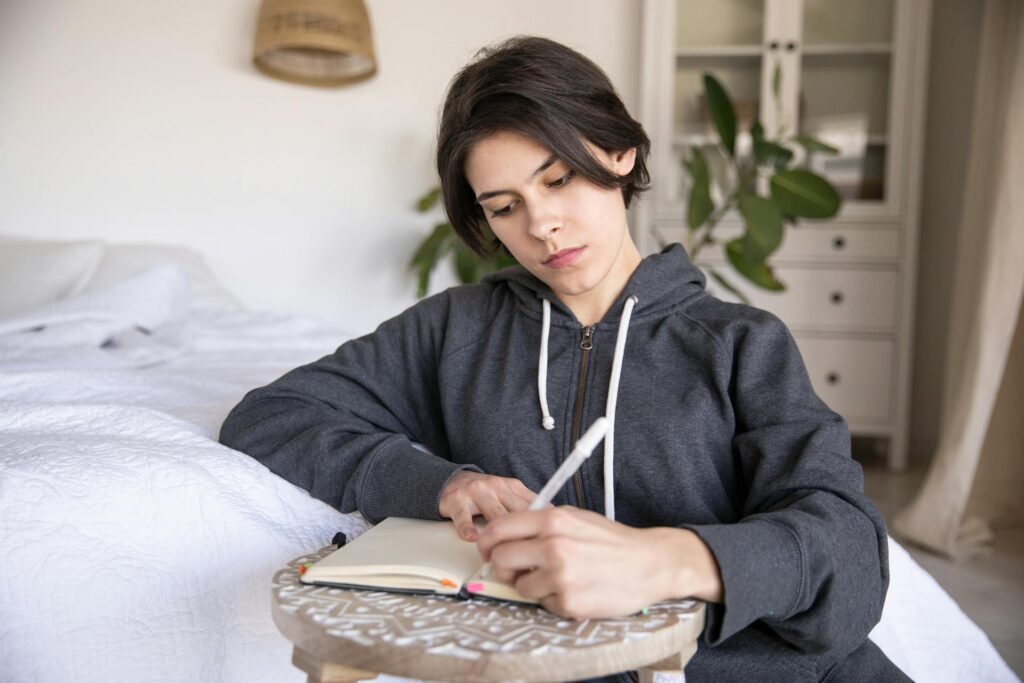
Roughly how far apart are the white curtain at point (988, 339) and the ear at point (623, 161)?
1585 mm

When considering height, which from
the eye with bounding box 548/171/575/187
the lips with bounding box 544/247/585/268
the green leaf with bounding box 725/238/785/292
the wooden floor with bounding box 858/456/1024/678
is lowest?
the wooden floor with bounding box 858/456/1024/678

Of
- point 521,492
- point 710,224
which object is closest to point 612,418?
point 521,492

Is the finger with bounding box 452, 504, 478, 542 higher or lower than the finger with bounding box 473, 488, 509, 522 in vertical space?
lower

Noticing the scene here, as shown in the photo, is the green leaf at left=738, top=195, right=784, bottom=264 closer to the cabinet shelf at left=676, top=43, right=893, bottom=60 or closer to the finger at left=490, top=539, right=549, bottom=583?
the cabinet shelf at left=676, top=43, right=893, bottom=60

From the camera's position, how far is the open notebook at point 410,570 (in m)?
0.66

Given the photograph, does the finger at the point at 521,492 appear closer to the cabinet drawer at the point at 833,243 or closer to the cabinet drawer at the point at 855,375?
the cabinet drawer at the point at 833,243

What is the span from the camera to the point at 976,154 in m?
2.58

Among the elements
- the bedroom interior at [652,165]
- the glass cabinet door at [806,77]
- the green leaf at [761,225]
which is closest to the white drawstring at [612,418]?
the bedroom interior at [652,165]

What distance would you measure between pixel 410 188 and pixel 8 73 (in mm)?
1324

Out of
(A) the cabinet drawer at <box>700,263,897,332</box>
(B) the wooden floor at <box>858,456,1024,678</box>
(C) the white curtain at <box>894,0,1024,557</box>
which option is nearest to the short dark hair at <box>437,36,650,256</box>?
(B) the wooden floor at <box>858,456,1024,678</box>

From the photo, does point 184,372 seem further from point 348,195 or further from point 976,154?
point 976,154

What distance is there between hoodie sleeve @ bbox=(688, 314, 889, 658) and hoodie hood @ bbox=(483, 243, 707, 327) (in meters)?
0.11

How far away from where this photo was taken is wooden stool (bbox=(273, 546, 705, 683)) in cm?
56

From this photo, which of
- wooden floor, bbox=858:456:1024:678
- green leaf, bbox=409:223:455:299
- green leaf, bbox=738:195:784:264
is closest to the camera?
wooden floor, bbox=858:456:1024:678
